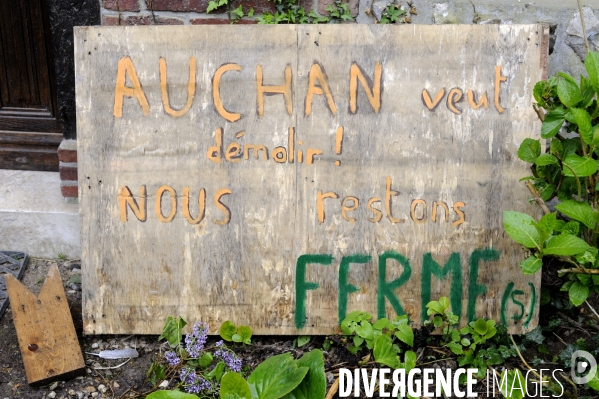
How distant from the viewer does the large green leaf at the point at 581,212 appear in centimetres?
177

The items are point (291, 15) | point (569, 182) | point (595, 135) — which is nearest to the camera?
point (595, 135)

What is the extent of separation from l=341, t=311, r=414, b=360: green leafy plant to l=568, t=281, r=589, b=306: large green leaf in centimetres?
51

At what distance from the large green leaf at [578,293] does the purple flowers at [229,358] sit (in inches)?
40.0

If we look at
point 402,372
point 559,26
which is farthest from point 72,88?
point 559,26

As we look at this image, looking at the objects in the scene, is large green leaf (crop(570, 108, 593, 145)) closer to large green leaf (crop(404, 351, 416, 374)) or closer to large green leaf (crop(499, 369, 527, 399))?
large green leaf (crop(499, 369, 527, 399))

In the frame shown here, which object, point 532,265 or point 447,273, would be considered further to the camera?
point 447,273

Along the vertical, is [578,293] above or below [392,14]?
below

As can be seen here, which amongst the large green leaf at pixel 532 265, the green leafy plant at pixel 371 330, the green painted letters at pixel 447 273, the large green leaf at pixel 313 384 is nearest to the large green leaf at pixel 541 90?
the large green leaf at pixel 532 265

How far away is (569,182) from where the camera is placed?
6.38 ft

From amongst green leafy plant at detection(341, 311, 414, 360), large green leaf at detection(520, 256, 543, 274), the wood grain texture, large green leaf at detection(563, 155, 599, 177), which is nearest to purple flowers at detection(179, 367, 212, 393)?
the wood grain texture


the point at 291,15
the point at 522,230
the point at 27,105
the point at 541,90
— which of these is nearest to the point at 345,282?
the point at 522,230

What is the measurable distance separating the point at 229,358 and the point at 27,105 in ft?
5.56

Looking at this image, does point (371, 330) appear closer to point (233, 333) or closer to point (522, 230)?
point (233, 333)

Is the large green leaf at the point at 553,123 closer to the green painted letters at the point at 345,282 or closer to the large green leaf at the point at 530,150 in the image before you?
the large green leaf at the point at 530,150
